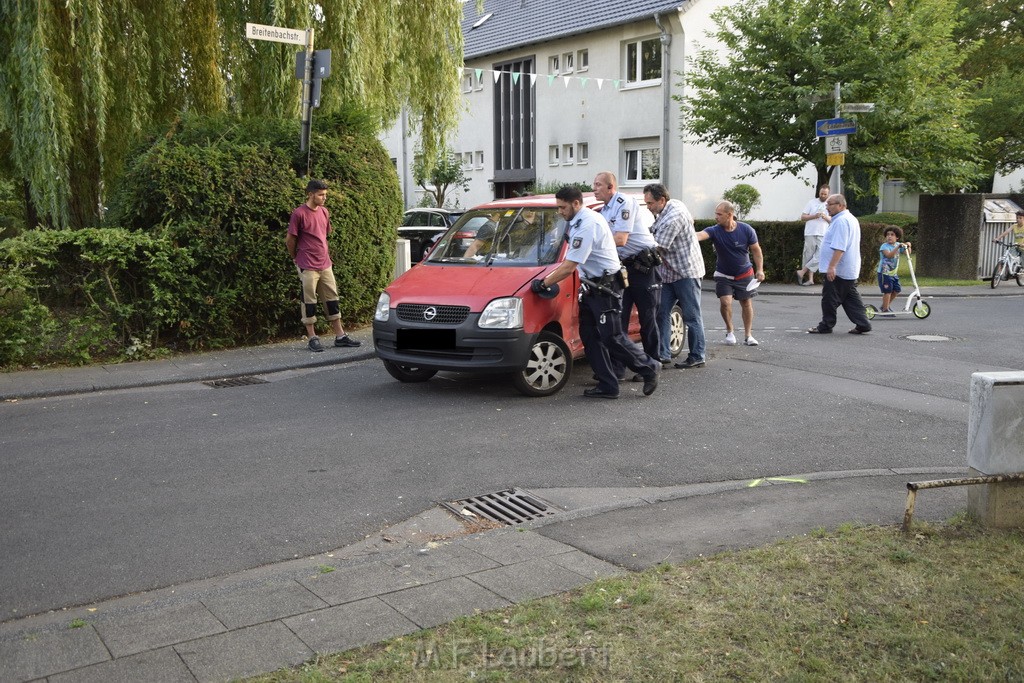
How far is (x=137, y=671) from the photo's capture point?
11.9ft

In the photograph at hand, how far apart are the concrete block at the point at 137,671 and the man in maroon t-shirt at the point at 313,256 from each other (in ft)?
27.1

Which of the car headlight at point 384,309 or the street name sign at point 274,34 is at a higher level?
the street name sign at point 274,34

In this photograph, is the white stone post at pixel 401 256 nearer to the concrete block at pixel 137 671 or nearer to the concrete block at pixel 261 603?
the concrete block at pixel 261 603

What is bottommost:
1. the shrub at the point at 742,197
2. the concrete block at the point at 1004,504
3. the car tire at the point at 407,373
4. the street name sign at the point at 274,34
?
the car tire at the point at 407,373

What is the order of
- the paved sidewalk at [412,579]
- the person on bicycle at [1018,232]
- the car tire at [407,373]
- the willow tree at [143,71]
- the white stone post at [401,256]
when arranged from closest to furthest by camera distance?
the paved sidewalk at [412,579] → the car tire at [407,373] → the willow tree at [143,71] → the white stone post at [401,256] → the person on bicycle at [1018,232]

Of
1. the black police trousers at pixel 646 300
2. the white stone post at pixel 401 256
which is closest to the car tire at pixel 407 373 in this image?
the black police trousers at pixel 646 300

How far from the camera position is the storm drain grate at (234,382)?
10.2 meters

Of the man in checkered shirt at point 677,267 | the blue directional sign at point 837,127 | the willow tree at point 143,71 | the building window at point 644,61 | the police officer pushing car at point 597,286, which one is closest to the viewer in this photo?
the police officer pushing car at point 597,286

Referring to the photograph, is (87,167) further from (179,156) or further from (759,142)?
(759,142)

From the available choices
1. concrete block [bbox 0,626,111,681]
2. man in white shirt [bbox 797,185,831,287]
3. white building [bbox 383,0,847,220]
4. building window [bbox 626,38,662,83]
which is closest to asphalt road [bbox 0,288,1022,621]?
concrete block [bbox 0,626,111,681]

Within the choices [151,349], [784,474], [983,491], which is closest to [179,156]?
[151,349]

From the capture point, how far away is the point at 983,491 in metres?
4.96

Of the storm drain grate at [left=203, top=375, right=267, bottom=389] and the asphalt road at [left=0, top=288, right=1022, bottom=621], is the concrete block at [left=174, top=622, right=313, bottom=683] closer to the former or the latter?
the asphalt road at [left=0, top=288, right=1022, bottom=621]

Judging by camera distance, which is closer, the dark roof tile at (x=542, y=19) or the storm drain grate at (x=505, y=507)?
the storm drain grate at (x=505, y=507)
